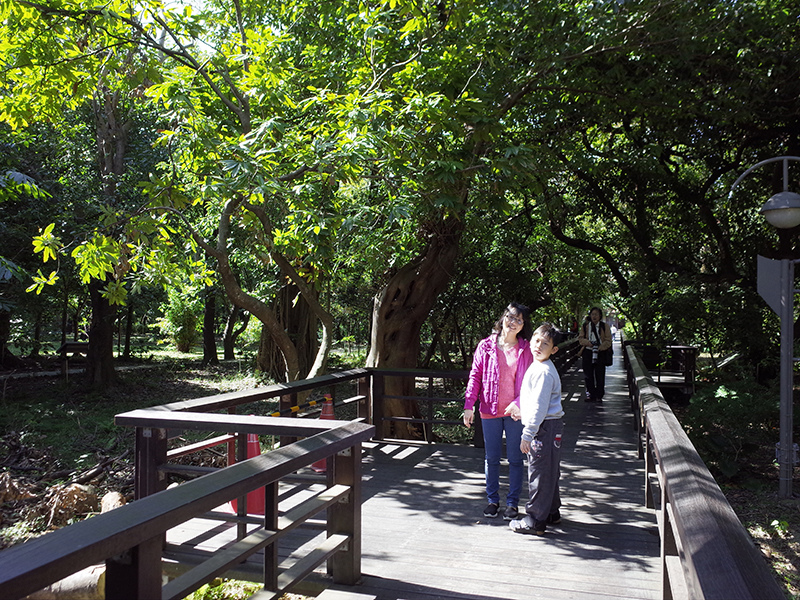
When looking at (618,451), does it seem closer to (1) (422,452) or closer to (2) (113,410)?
(1) (422,452)

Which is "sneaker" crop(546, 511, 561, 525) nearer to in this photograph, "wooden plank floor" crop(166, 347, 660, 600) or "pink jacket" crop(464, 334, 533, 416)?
"wooden plank floor" crop(166, 347, 660, 600)

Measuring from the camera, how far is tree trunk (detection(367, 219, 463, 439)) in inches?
400

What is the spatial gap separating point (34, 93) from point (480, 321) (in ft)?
37.7

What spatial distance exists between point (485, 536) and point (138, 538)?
3.45m

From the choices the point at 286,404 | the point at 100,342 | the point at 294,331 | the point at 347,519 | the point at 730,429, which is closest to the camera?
the point at 347,519

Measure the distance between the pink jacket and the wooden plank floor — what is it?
98 cm

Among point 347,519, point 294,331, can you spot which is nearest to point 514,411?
point 347,519

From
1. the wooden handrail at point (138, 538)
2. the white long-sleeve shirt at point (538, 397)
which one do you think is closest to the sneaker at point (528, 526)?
the white long-sleeve shirt at point (538, 397)

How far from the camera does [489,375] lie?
5309 millimetres

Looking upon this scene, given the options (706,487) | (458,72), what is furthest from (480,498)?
(458,72)

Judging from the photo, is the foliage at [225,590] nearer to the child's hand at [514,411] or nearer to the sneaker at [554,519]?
the child's hand at [514,411]

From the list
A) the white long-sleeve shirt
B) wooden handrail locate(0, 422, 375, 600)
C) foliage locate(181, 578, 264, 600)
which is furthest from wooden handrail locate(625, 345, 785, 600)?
foliage locate(181, 578, 264, 600)

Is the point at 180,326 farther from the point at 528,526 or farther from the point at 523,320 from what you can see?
the point at 528,526

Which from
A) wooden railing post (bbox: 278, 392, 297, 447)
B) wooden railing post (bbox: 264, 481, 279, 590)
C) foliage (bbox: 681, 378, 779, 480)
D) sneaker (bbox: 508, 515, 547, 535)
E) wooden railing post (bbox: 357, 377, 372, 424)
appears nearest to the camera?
wooden railing post (bbox: 264, 481, 279, 590)
